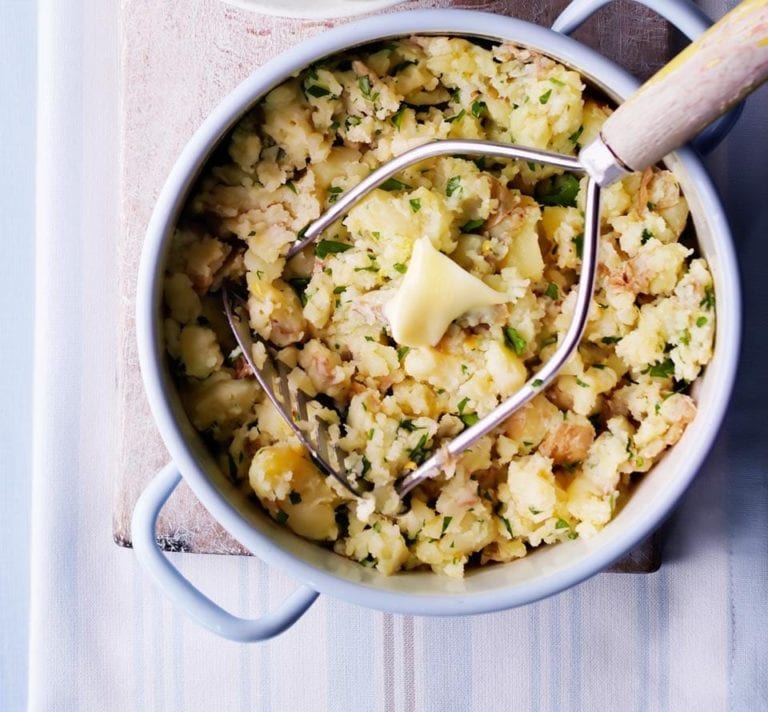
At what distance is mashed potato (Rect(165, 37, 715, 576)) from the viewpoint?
1.08m

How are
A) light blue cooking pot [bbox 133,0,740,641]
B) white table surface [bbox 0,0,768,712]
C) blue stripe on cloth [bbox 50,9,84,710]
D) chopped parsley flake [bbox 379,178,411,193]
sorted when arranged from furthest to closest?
blue stripe on cloth [bbox 50,9,84,710] → white table surface [bbox 0,0,768,712] → chopped parsley flake [bbox 379,178,411,193] → light blue cooking pot [bbox 133,0,740,641]

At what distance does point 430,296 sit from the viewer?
3.45 feet

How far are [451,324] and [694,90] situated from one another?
37 centimetres

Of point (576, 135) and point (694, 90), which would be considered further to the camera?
→ point (576, 135)

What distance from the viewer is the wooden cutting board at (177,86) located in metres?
1.23

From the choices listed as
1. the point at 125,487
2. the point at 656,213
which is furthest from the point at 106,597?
the point at 656,213

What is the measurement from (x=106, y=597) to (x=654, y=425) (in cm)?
88

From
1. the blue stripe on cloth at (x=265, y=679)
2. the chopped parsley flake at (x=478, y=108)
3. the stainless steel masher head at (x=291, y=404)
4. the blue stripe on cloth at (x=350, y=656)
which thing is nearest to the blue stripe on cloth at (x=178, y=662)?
the blue stripe on cloth at (x=265, y=679)

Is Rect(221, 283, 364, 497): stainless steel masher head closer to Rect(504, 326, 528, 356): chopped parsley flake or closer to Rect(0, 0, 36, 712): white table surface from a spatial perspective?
Rect(504, 326, 528, 356): chopped parsley flake

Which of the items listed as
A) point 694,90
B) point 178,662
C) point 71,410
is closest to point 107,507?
point 71,410

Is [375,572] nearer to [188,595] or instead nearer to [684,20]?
[188,595]

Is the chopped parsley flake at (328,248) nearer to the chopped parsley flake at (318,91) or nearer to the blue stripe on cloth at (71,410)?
the chopped parsley flake at (318,91)

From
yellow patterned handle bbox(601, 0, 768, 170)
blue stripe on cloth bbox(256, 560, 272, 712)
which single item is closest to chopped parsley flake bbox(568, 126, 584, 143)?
yellow patterned handle bbox(601, 0, 768, 170)

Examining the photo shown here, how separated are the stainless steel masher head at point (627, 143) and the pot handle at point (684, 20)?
0.39 feet
